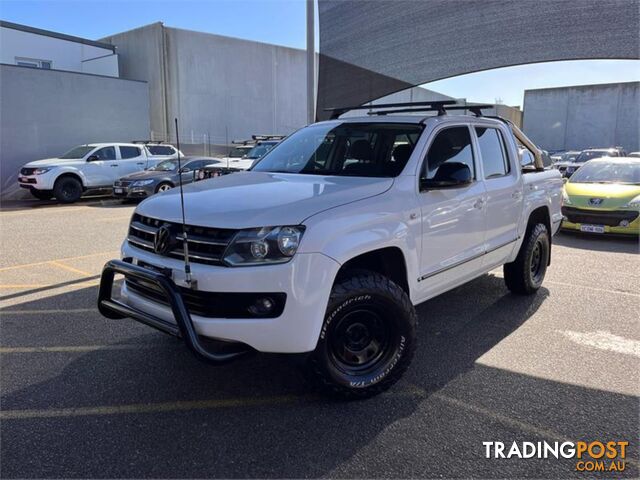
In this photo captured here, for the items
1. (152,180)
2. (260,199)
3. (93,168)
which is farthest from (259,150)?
(260,199)

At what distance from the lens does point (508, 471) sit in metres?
2.75

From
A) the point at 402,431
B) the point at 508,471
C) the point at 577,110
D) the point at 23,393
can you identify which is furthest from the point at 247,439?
the point at 577,110

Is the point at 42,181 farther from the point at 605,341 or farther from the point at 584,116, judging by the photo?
the point at 584,116

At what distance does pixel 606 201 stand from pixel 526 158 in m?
4.65

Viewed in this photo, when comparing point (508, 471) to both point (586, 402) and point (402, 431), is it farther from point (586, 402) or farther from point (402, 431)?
point (586, 402)

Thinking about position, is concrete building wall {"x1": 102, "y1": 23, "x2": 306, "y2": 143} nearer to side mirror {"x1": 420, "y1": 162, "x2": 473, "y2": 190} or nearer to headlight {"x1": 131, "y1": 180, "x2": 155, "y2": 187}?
headlight {"x1": 131, "y1": 180, "x2": 155, "y2": 187}

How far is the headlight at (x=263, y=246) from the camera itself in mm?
2971

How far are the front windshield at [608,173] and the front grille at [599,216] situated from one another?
126 centimetres

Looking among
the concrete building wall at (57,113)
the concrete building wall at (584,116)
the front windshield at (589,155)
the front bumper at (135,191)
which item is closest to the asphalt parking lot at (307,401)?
the front bumper at (135,191)

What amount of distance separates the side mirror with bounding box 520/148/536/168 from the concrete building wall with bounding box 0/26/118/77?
22858 mm

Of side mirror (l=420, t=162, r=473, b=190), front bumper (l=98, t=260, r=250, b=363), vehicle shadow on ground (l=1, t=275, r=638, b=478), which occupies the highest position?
side mirror (l=420, t=162, r=473, b=190)

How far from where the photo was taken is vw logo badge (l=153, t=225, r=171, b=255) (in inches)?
130

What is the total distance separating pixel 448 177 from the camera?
383 centimetres

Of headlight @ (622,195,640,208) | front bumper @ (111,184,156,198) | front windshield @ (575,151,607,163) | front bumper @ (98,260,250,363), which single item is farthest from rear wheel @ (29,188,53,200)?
A: front windshield @ (575,151,607,163)
